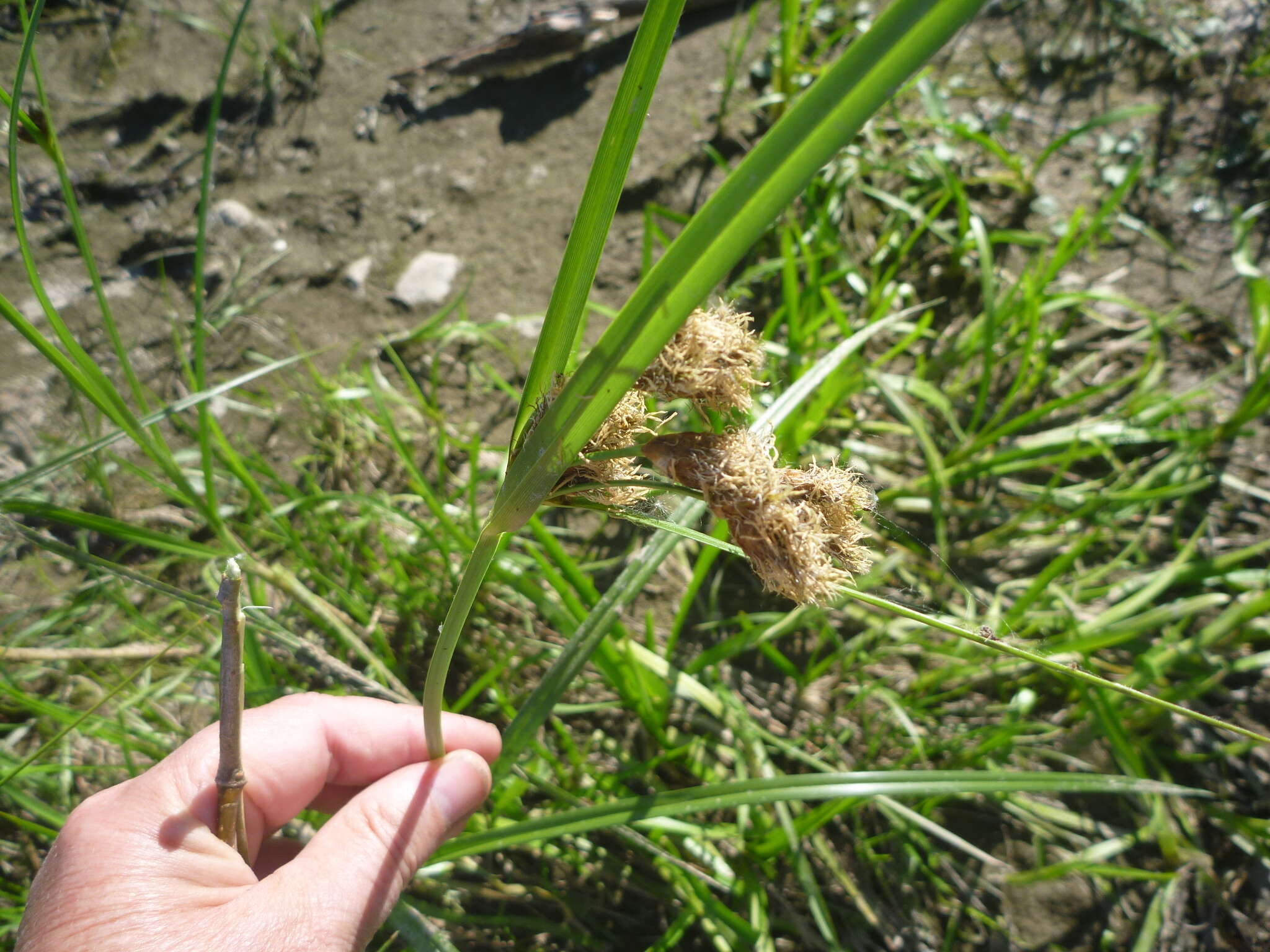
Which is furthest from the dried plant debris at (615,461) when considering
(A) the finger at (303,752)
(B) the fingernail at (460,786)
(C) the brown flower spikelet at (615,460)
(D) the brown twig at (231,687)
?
(A) the finger at (303,752)

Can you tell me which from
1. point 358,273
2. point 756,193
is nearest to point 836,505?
point 756,193

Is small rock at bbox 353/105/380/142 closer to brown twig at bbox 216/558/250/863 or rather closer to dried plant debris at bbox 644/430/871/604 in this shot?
brown twig at bbox 216/558/250/863

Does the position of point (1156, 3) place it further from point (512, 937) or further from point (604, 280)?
point (512, 937)

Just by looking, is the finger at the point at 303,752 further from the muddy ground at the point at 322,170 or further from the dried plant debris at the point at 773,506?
the muddy ground at the point at 322,170

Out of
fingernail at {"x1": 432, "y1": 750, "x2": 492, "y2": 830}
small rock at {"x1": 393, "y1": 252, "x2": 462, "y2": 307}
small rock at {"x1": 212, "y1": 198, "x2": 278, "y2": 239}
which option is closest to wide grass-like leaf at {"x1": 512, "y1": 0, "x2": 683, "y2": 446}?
fingernail at {"x1": 432, "y1": 750, "x2": 492, "y2": 830}

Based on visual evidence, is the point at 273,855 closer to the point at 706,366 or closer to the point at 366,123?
the point at 706,366

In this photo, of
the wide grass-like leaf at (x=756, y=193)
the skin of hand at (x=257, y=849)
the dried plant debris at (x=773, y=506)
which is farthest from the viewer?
the skin of hand at (x=257, y=849)

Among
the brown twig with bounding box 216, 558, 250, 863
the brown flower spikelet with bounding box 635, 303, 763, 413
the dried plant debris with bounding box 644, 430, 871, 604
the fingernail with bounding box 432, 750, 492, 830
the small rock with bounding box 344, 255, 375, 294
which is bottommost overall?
the fingernail with bounding box 432, 750, 492, 830
